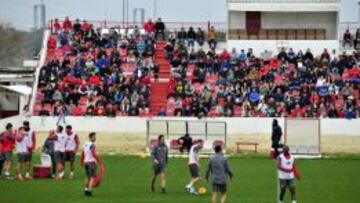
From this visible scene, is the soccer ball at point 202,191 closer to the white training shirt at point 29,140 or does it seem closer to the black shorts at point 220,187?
A: the black shorts at point 220,187

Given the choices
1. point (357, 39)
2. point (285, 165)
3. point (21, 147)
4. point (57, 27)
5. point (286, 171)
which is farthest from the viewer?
point (57, 27)

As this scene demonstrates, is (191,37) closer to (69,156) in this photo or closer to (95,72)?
(95,72)

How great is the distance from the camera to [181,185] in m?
35.5

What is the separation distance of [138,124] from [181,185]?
23022 millimetres

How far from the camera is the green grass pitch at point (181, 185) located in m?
31.2

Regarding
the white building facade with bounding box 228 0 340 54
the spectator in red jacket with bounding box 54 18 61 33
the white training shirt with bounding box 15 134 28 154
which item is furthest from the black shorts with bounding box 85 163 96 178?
the white building facade with bounding box 228 0 340 54

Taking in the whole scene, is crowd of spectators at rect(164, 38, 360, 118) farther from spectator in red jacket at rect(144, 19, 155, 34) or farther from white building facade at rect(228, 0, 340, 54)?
white building facade at rect(228, 0, 340, 54)

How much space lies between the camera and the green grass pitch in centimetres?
3119

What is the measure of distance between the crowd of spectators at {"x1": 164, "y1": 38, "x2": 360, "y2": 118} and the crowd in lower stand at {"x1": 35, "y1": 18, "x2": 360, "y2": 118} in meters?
0.06

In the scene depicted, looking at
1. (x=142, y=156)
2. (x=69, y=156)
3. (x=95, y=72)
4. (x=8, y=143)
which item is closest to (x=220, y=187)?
(x=69, y=156)

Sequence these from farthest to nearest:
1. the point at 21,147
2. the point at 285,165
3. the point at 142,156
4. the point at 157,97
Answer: the point at 157,97 < the point at 142,156 < the point at 21,147 < the point at 285,165

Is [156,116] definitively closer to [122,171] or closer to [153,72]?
[153,72]

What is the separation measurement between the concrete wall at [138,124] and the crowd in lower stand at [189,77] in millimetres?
638

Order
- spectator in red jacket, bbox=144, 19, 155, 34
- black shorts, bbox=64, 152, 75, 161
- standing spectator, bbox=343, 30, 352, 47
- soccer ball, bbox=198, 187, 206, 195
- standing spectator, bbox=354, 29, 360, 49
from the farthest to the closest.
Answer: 1. spectator in red jacket, bbox=144, 19, 155, 34
2. standing spectator, bbox=343, 30, 352, 47
3. standing spectator, bbox=354, 29, 360, 49
4. black shorts, bbox=64, 152, 75, 161
5. soccer ball, bbox=198, 187, 206, 195
